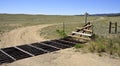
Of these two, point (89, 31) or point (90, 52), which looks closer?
point (90, 52)

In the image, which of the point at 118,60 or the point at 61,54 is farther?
the point at 61,54

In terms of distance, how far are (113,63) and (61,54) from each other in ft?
9.19

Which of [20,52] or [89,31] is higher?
[89,31]

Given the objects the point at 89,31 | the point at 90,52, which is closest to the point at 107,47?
the point at 90,52

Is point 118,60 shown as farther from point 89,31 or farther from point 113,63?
point 89,31

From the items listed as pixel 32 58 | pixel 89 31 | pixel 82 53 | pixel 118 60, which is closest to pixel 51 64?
pixel 32 58

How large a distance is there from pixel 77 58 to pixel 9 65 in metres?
3.24

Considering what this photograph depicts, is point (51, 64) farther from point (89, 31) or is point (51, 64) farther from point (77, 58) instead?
point (89, 31)

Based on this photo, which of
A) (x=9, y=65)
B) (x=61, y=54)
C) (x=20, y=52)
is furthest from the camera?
(x=20, y=52)

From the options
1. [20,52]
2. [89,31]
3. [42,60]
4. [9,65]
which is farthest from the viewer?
[89,31]

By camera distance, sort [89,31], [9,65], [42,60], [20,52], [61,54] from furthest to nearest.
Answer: [89,31] → [20,52] → [61,54] → [42,60] → [9,65]

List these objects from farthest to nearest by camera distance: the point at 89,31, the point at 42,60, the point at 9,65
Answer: the point at 89,31 → the point at 42,60 → the point at 9,65

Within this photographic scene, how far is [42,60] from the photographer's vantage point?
8.27 metres

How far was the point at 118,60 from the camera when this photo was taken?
26.8 feet
